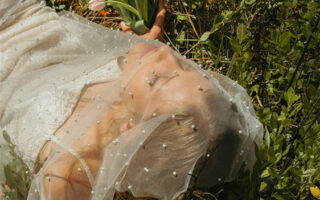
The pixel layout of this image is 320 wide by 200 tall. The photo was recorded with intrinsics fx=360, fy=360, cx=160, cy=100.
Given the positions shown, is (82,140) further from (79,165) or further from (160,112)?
(160,112)

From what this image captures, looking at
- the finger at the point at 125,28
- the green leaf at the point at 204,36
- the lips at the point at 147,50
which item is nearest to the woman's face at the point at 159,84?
the lips at the point at 147,50

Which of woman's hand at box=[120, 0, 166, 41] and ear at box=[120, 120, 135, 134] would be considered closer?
ear at box=[120, 120, 135, 134]

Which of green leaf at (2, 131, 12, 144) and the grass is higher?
green leaf at (2, 131, 12, 144)

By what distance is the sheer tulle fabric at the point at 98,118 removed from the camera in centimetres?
132

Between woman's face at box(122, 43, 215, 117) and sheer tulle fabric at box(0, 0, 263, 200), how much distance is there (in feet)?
0.14

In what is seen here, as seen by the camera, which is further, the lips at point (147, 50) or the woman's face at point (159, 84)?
the lips at point (147, 50)

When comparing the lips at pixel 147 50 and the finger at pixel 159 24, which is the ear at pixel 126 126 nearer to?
the lips at pixel 147 50

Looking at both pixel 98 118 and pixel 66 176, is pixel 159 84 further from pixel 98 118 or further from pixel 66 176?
pixel 66 176

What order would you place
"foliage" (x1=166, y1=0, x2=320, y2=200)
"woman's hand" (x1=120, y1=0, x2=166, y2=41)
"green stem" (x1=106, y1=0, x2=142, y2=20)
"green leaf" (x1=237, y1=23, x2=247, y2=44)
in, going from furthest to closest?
"woman's hand" (x1=120, y1=0, x2=166, y2=41), "green stem" (x1=106, y1=0, x2=142, y2=20), "green leaf" (x1=237, y1=23, x2=247, y2=44), "foliage" (x1=166, y1=0, x2=320, y2=200)

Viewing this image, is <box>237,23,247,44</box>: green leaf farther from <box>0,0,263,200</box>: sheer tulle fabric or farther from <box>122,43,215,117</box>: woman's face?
<box>122,43,215,117</box>: woman's face

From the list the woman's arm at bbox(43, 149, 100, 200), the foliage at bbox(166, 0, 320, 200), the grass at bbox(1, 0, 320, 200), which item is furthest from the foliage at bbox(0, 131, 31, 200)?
the foliage at bbox(166, 0, 320, 200)

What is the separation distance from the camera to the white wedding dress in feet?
5.05

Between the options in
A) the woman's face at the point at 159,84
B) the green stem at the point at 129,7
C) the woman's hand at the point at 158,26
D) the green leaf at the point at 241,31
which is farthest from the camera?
→ the woman's hand at the point at 158,26

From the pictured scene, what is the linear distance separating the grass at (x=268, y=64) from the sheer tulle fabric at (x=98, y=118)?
14 centimetres
